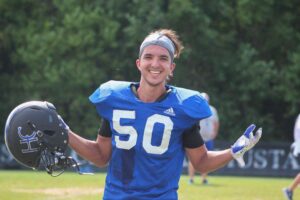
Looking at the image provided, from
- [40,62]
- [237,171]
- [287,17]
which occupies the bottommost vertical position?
[237,171]

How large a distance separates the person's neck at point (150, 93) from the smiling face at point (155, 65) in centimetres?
3

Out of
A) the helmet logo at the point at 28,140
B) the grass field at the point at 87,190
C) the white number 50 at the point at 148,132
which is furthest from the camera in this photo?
the grass field at the point at 87,190

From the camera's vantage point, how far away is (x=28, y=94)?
2648cm

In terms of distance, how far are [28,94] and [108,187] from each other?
72.7 feet

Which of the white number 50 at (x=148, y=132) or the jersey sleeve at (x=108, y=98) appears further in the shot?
the jersey sleeve at (x=108, y=98)

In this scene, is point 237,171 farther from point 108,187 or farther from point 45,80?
point 108,187

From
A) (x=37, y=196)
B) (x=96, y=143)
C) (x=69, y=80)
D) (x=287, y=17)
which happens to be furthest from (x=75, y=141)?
(x=287, y=17)

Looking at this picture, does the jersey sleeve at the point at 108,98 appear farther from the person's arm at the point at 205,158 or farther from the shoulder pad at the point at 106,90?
the person's arm at the point at 205,158

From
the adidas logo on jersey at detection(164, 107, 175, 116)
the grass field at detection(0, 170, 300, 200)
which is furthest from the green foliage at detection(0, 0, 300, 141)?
the adidas logo on jersey at detection(164, 107, 175, 116)

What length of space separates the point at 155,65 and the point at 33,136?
0.93 meters

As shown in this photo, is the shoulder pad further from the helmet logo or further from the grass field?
the grass field

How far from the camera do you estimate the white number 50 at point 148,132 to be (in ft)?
15.4

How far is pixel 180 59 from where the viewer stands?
2603 centimetres

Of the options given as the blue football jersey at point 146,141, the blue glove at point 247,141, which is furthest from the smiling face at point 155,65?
the blue glove at point 247,141
